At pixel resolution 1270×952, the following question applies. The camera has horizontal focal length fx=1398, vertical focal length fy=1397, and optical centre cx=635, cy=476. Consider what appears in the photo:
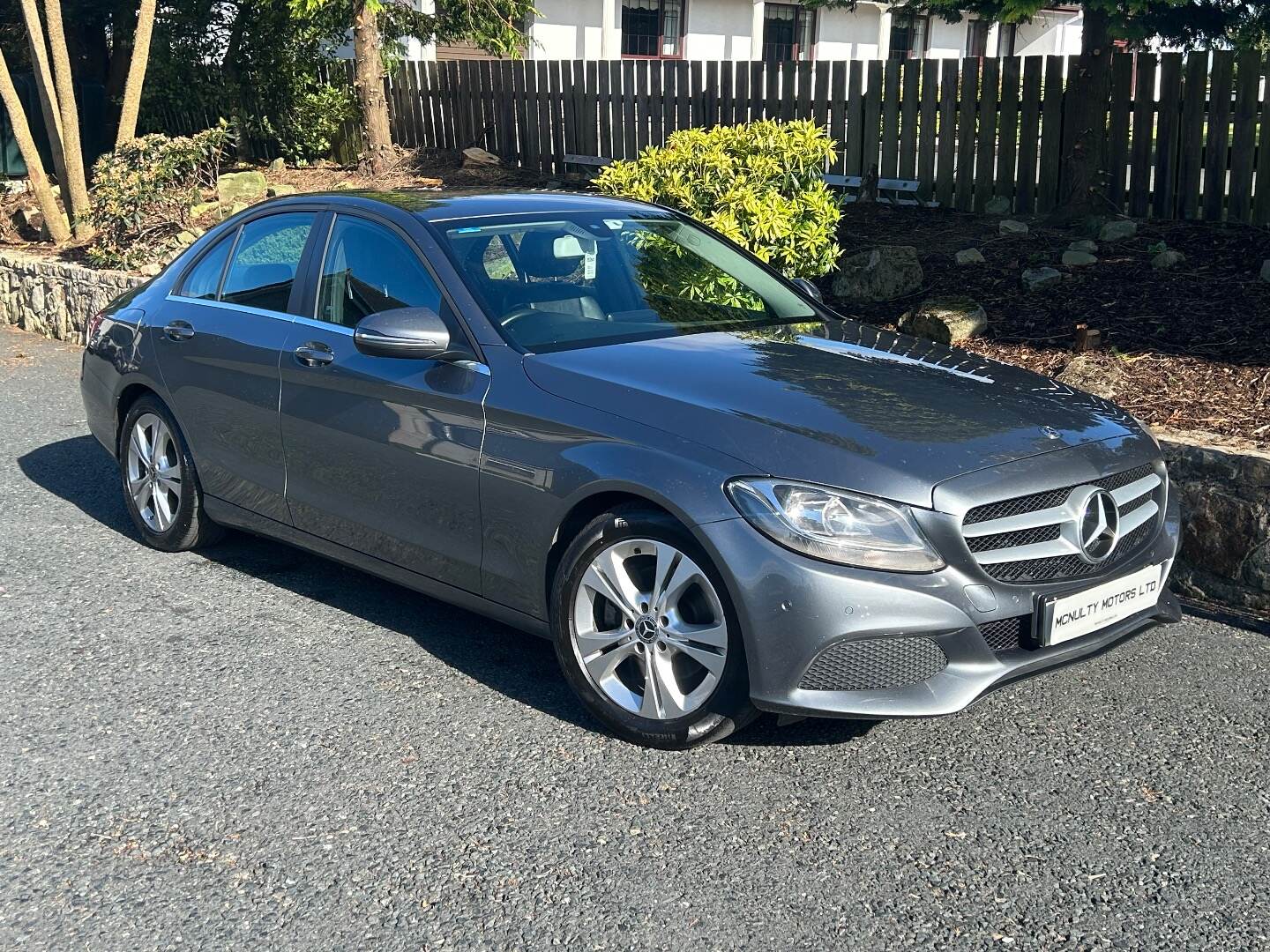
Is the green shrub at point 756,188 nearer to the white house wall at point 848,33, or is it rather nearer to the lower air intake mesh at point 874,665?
the lower air intake mesh at point 874,665

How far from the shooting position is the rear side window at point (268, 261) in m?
5.62

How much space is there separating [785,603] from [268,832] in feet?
5.01

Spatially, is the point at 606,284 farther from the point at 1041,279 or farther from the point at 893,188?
the point at 893,188

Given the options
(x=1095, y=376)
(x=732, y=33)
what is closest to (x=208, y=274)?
(x=1095, y=376)

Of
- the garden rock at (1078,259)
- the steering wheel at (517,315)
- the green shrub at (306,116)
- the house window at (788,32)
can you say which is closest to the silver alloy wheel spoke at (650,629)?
the steering wheel at (517,315)

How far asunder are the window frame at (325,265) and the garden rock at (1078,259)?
556 cm

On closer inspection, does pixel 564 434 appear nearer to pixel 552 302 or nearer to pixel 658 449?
pixel 658 449

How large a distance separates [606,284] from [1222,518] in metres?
2.64

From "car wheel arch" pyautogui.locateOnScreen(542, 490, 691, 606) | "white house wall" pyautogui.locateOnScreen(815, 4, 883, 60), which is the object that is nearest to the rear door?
"car wheel arch" pyautogui.locateOnScreen(542, 490, 691, 606)

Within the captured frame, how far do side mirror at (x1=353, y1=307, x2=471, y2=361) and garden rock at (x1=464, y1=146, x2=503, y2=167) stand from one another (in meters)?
13.3

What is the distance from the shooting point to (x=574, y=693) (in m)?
4.54

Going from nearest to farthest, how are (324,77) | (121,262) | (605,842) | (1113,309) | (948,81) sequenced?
(605,842) → (1113,309) → (948,81) → (121,262) → (324,77)

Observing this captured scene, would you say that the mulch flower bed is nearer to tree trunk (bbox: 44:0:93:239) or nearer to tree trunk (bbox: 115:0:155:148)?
tree trunk (bbox: 115:0:155:148)

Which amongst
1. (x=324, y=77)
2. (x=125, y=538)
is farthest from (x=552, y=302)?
(x=324, y=77)
